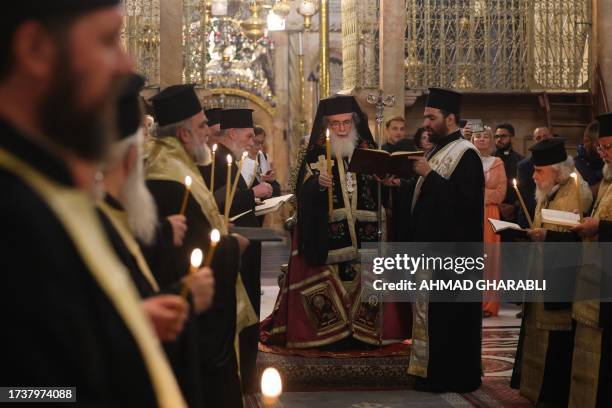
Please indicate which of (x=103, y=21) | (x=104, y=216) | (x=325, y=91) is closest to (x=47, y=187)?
(x=103, y=21)

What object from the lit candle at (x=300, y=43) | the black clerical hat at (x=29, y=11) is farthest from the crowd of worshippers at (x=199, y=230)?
the lit candle at (x=300, y=43)

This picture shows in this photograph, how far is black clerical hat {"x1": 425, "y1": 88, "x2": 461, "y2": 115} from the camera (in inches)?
282

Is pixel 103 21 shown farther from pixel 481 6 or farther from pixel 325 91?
pixel 481 6

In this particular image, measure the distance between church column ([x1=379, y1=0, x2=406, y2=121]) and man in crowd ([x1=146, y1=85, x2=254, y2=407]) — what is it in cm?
900

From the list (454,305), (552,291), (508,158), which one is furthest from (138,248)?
(508,158)

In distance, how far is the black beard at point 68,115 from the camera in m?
1.44

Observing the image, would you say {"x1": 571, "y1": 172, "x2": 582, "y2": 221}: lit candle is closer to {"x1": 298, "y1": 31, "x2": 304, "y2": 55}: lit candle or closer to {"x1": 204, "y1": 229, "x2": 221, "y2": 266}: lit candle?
{"x1": 204, "y1": 229, "x2": 221, "y2": 266}: lit candle

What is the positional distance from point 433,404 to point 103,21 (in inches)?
216

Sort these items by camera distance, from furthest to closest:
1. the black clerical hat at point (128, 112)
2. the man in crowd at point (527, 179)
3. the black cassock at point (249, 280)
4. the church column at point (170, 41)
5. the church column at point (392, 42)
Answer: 1. the church column at point (392, 42)
2. the church column at point (170, 41)
3. the man in crowd at point (527, 179)
4. the black cassock at point (249, 280)
5. the black clerical hat at point (128, 112)

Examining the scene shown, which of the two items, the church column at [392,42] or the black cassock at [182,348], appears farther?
the church column at [392,42]

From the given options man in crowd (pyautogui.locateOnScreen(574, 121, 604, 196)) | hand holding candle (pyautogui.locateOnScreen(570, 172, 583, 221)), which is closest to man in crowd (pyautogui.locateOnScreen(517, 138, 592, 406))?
hand holding candle (pyautogui.locateOnScreen(570, 172, 583, 221))

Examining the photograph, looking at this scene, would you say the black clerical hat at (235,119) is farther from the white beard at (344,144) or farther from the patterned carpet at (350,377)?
the patterned carpet at (350,377)

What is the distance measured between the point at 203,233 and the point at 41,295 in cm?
287

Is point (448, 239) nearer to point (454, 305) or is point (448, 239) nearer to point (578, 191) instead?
point (454, 305)
